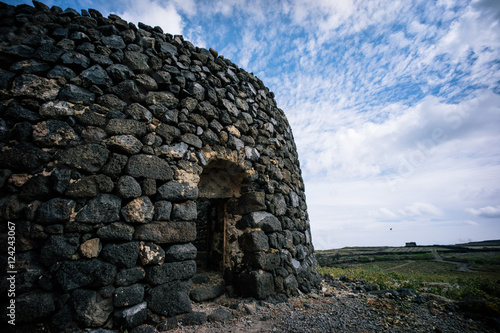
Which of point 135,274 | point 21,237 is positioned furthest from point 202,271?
point 21,237

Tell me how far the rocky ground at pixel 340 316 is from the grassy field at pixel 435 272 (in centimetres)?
91

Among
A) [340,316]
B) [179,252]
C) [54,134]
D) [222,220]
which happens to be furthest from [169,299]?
[340,316]

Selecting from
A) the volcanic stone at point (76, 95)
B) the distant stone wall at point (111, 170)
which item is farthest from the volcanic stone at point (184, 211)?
the volcanic stone at point (76, 95)

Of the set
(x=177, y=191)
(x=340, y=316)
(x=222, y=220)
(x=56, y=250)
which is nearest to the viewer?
(x=56, y=250)

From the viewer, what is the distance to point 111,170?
2.11 metres

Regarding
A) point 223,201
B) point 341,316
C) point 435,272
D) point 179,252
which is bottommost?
point 435,272

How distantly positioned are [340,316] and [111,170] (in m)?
3.15

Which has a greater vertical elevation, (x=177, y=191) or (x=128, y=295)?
(x=177, y=191)

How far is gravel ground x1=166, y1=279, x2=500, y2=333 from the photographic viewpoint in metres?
2.22

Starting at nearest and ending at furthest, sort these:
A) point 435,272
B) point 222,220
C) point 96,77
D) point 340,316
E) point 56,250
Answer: point 56,250, point 96,77, point 340,316, point 222,220, point 435,272

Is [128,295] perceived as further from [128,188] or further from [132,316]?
[128,188]

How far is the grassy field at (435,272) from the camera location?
411cm

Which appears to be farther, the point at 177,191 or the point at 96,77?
the point at 177,191

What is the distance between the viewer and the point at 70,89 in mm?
2125
